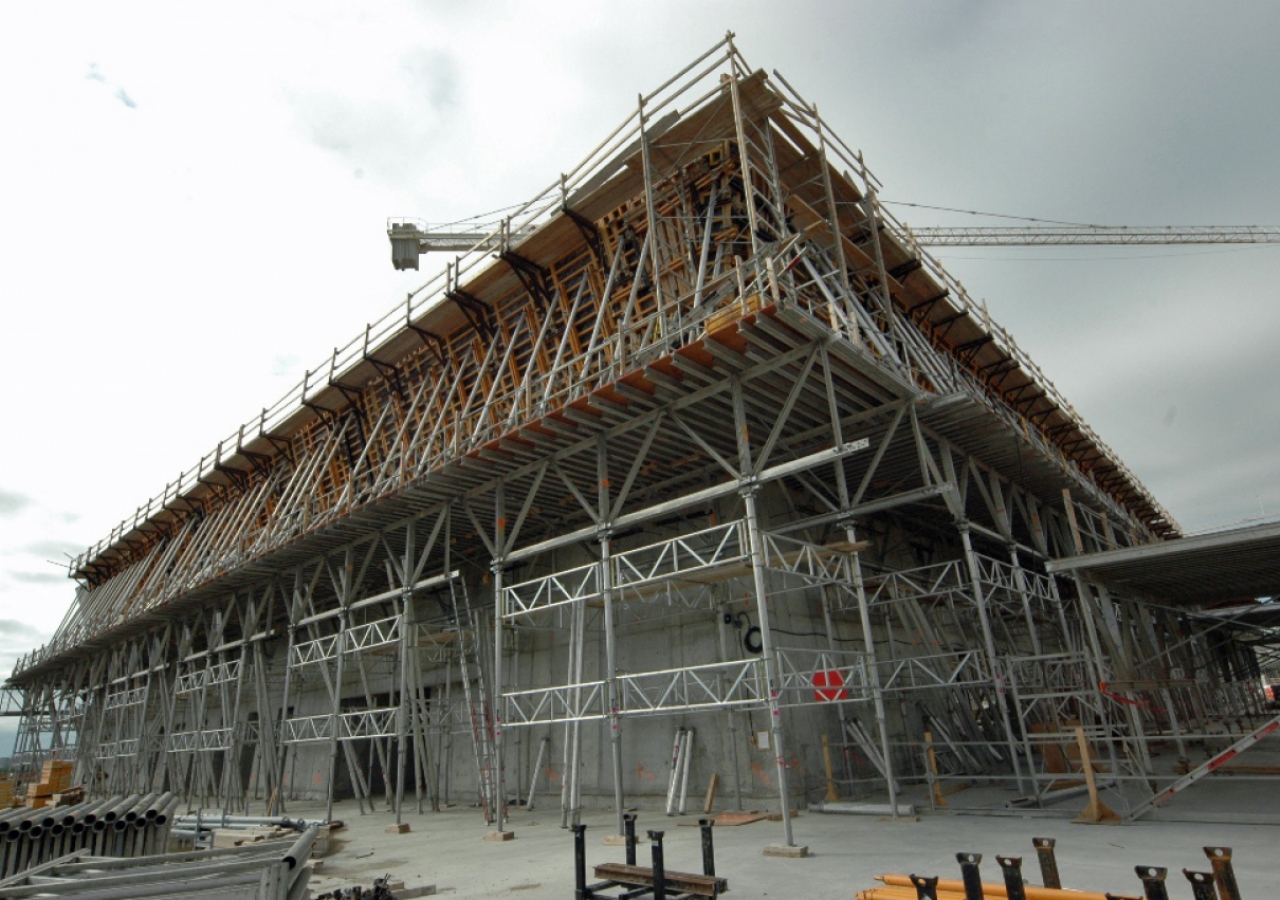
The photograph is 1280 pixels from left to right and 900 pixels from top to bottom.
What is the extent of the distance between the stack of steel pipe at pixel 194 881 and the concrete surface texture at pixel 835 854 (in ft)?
8.12

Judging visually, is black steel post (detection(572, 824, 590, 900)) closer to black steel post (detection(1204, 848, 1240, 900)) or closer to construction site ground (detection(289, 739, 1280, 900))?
construction site ground (detection(289, 739, 1280, 900))

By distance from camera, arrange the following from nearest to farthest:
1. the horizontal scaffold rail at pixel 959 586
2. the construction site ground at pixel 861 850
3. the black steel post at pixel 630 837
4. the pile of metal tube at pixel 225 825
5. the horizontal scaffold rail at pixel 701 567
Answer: the black steel post at pixel 630 837
the construction site ground at pixel 861 850
the horizontal scaffold rail at pixel 701 567
the horizontal scaffold rail at pixel 959 586
the pile of metal tube at pixel 225 825

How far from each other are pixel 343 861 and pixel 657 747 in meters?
6.28

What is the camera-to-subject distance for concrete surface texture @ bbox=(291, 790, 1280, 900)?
24.1 feet

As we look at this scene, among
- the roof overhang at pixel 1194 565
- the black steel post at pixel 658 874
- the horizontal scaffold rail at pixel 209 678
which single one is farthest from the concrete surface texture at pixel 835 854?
the horizontal scaffold rail at pixel 209 678

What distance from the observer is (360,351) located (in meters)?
22.3

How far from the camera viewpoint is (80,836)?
914 centimetres

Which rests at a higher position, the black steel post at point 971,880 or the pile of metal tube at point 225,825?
the black steel post at point 971,880

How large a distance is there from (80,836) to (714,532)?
1126 cm

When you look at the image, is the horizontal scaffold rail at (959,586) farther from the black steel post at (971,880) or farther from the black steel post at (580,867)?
the black steel post at (971,880)

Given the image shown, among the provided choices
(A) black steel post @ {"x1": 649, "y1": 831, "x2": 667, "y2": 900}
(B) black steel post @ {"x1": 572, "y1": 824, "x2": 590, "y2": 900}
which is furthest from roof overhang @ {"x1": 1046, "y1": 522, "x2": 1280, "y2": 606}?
(B) black steel post @ {"x1": 572, "y1": 824, "x2": 590, "y2": 900}

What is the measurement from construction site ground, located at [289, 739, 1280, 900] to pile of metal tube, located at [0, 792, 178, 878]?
2.12 m

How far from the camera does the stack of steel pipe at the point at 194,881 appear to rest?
5449 mm

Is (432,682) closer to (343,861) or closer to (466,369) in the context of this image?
(466,369)
